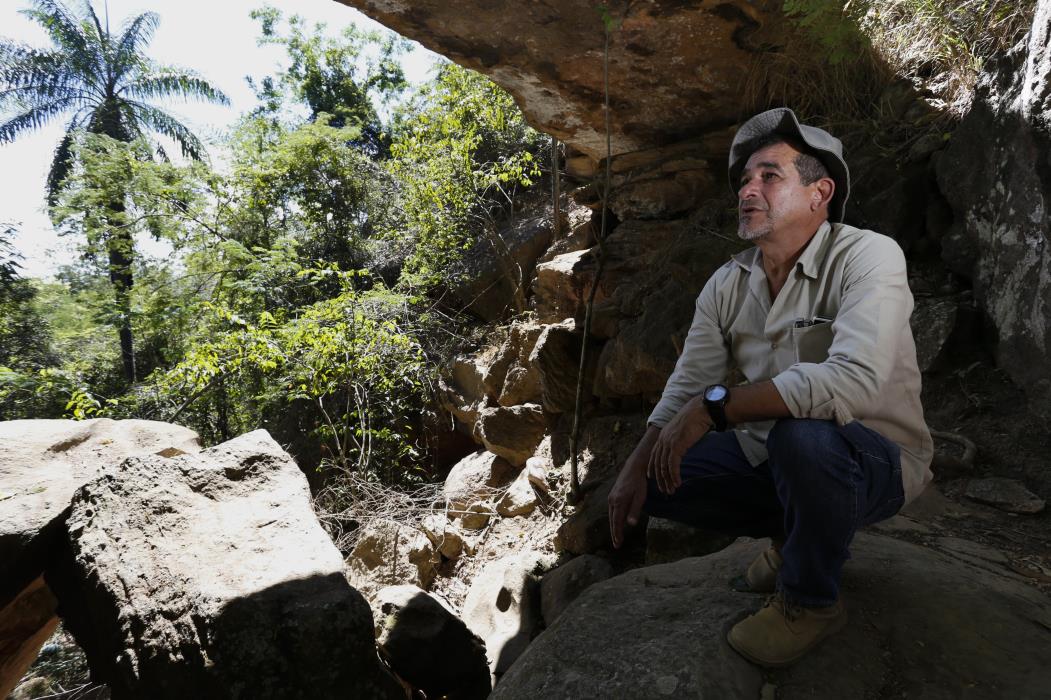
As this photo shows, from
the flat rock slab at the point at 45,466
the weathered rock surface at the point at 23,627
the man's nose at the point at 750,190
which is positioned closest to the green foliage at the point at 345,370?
the flat rock slab at the point at 45,466

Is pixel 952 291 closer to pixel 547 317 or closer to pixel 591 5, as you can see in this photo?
pixel 591 5

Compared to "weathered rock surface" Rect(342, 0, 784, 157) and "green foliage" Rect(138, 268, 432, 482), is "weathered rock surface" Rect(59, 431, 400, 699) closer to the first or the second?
"weathered rock surface" Rect(342, 0, 784, 157)

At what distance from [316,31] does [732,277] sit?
1798cm

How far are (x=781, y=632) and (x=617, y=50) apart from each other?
176 inches

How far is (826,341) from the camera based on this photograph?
185cm

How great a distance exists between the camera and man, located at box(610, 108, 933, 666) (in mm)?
1593

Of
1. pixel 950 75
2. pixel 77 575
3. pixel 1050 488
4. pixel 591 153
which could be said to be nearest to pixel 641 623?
pixel 1050 488

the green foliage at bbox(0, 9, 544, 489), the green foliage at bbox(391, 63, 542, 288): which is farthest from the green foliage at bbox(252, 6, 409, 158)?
the green foliage at bbox(391, 63, 542, 288)

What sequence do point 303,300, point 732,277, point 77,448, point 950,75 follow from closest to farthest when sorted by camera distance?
point 732,277, point 950,75, point 77,448, point 303,300

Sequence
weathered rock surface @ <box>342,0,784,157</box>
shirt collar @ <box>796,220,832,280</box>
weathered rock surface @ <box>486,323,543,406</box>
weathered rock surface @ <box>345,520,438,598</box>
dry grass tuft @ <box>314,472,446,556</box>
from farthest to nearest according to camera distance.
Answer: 1. weathered rock surface @ <box>486,323,543,406</box>
2. dry grass tuft @ <box>314,472,446,556</box>
3. weathered rock surface @ <box>345,520,438,598</box>
4. weathered rock surface @ <box>342,0,784,157</box>
5. shirt collar @ <box>796,220,832,280</box>

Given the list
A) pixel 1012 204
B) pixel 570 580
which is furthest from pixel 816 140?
pixel 570 580

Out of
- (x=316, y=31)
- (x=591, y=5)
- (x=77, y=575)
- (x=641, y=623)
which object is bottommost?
(x=77, y=575)

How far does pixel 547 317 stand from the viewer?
6.87 meters

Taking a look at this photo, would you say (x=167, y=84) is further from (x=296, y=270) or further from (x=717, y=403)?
(x=717, y=403)
